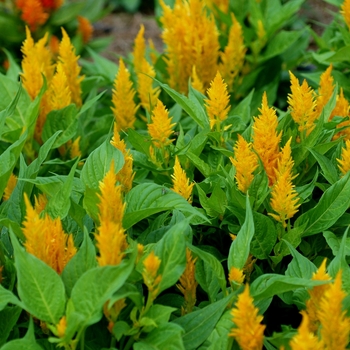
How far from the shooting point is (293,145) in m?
2.41

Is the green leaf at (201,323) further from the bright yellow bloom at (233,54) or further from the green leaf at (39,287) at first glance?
the bright yellow bloom at (233,54)

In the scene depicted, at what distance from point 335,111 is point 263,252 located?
0.86 m

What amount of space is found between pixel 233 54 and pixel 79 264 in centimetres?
192

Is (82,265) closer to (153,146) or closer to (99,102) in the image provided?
(153,146)

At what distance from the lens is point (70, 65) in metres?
3.12

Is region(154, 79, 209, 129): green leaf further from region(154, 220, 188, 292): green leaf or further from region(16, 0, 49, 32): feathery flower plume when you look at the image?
region(16, 0, 49, 32): feathery flower plume

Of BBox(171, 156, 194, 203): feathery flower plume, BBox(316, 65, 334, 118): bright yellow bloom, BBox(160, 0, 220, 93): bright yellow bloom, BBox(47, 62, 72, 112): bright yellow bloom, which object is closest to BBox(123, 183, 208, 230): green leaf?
BBox(171, 156, 194, 203): feathery flower plume

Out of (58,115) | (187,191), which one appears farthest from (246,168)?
(58,115)

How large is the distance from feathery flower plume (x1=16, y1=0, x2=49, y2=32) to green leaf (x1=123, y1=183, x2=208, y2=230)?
7.96 ft

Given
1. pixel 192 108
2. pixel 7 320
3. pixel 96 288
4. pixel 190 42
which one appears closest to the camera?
pixel 96 288

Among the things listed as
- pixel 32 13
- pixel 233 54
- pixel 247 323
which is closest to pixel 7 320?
pixel 247 323

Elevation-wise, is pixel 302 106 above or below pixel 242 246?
above

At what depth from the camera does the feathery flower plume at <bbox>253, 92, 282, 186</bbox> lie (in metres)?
2.18

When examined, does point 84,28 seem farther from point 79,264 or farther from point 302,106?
point 79,264
